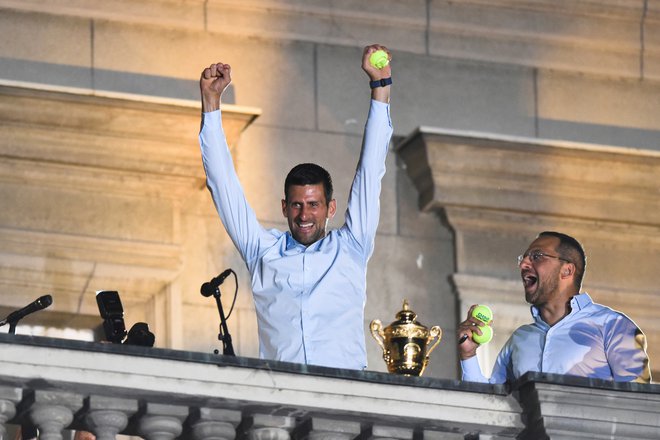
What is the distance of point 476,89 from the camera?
1140 cm

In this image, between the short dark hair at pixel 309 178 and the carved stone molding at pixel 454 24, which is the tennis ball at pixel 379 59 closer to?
the short dark hair at pixel 309 178

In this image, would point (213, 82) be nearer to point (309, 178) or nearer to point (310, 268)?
point (309, 178)

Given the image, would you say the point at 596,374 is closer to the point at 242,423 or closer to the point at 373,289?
the point at 242,423

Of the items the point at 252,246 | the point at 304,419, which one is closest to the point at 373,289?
the point at 252,246

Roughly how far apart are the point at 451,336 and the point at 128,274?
5.20ft

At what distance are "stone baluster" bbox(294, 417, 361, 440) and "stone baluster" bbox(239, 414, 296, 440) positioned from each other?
0.05m

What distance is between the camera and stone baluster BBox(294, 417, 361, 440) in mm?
6648

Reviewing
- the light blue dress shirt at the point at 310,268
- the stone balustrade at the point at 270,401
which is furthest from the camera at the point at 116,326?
the stone balustrade at the point at 270,401

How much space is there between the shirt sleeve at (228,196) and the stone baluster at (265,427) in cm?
95

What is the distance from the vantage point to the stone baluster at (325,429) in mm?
→ 6648

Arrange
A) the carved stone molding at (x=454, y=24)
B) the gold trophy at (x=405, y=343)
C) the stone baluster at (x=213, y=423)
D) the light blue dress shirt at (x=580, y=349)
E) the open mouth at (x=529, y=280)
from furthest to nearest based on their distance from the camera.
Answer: the carved stone molding at (x=454, y=24) → the gold trophy at (x=405, y=343) → the open mouth at (x=529, y=280) → the light blue dress shirt at (x=580, y=349) → the stone baluster at (x=213, y=423)

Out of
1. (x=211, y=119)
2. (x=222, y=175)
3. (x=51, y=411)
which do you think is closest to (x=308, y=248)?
(x=222, y=175)

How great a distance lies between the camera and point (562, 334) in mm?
7613

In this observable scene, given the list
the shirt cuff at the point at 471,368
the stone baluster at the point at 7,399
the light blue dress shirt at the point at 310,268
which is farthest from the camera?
the shirt cuff at the point at 471,368
